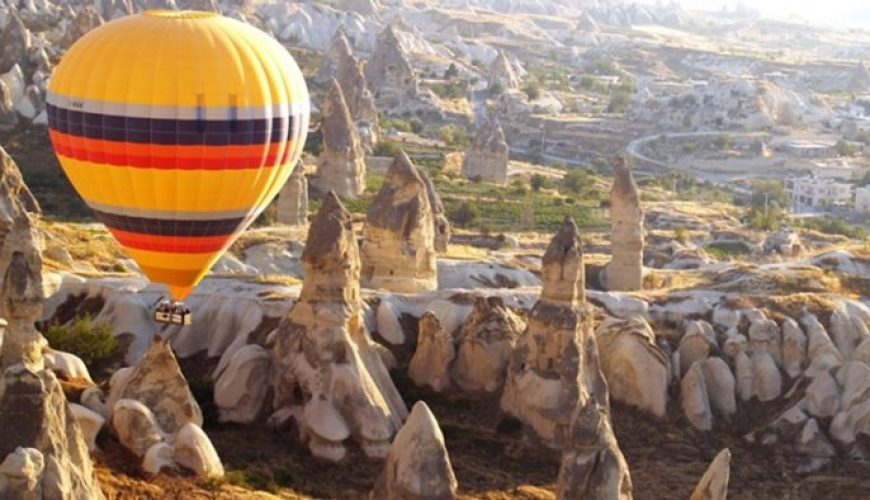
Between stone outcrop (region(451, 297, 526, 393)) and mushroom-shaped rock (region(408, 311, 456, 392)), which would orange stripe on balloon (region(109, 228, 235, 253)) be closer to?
mushroom-shaped rock (region(408, 311, 456, 392))

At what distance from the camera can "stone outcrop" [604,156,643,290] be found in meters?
32.6

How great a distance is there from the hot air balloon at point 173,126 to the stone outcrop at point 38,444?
5.63m

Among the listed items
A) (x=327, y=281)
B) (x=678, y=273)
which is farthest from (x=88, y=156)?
(x=678, y=273)

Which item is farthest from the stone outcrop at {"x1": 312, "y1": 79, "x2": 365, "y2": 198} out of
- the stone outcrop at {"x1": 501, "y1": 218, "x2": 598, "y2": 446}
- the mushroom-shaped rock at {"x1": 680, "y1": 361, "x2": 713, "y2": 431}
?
the stone outcrop at {"x1": 501, "y1": 218, "x2": 598, "y2": 446}

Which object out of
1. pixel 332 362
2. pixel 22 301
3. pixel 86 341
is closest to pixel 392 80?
pixel 86 341

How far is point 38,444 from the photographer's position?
15148mm

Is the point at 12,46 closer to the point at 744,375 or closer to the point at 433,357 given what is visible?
the point at 433,357

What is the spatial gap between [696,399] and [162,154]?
31.8 feet

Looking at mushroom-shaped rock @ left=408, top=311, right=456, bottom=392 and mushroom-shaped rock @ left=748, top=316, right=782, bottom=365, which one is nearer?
mushroom-shaped rock @ left=408, top=311, right=456, bottom=392

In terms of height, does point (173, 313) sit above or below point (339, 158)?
above

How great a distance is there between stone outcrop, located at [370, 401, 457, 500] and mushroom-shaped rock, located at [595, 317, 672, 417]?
27.0 feet

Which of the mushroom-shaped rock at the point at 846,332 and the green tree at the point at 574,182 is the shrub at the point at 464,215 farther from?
the mushroom-shaped rock at the point at 846,332

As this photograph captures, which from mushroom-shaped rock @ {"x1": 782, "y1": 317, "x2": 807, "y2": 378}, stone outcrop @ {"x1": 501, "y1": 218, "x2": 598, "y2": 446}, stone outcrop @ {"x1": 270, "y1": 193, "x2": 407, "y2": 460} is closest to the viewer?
stone outcrop @ {"x1": 270, "y1": 193, "x2": 407, "y2": 460}

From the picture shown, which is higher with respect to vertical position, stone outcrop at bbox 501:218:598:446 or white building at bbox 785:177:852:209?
stone outcrop at bbox 501:218:598:446
